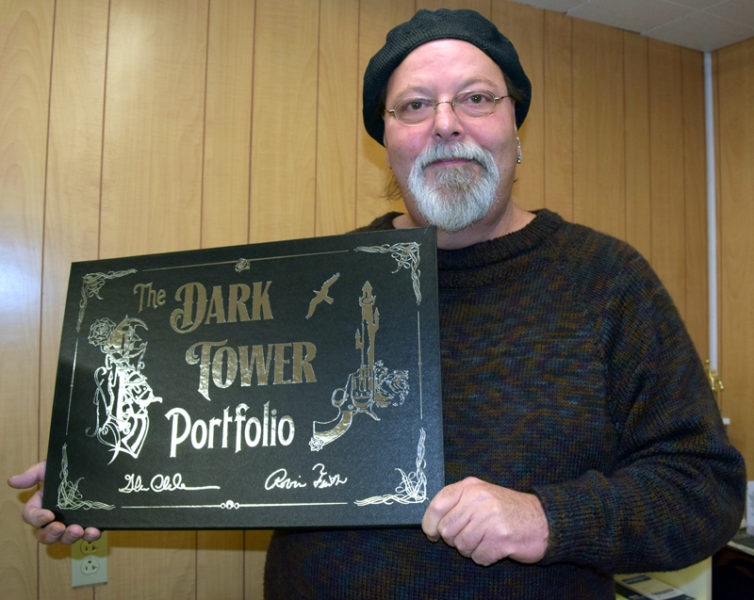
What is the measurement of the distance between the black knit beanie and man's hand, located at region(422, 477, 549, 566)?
0.64m

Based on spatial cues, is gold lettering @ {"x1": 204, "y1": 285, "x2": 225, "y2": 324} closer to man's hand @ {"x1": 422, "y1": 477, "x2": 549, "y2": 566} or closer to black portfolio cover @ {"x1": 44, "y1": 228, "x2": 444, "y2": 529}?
black portfolio cover @ {"x1": 44, "y1": 228, "x2": 444, "y2": 529}

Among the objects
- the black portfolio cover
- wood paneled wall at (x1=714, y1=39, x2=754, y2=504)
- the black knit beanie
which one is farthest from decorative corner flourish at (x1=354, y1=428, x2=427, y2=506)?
wood paneled wall at (x1=714, y1=39, x2=754, y2=504)

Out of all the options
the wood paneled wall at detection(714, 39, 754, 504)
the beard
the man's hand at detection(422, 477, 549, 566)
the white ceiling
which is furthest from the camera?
the wood paneled wall at detection(714, 39, 754, 504)

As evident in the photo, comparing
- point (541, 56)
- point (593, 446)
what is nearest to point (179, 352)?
point (593, 446)

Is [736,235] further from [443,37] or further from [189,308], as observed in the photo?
[189,308]

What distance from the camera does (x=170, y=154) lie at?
1583 millimetres

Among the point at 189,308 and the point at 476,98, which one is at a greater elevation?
the point at 476,98

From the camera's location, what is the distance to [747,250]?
2.25 meters

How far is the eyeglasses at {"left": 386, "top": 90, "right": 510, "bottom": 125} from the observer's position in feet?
3.06

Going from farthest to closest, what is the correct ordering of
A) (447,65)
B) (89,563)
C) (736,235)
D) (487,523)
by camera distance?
(736,235) < (89,563) < (447,65) < (487,523)

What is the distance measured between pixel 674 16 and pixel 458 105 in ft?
5.24

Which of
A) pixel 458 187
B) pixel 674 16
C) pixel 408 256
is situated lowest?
pixel 408 256

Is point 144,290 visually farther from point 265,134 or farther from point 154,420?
point 265,134

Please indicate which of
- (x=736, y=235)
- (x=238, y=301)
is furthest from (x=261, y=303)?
(x=736, y=235)
